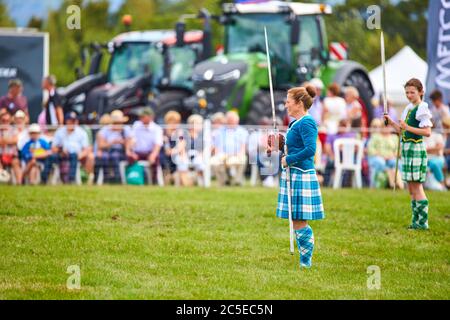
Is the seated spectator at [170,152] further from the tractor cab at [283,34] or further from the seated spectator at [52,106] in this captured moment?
the tractor cab at [283,34]

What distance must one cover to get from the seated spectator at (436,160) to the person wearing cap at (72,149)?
19.7 feet

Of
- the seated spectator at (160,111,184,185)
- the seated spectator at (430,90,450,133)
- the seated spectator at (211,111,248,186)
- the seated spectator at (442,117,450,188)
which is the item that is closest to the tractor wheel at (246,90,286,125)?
the seated spectator at (211,111,248,186)

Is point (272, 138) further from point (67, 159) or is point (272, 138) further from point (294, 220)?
point (67, 159)

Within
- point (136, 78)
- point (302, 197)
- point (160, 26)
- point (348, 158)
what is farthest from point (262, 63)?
point (160, 26)

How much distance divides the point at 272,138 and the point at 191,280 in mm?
1468

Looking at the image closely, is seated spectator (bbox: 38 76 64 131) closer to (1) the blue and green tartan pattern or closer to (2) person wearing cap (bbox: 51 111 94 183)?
(2) person wearing cap (bbox: 51 111 94 183)

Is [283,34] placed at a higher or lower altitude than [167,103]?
higher

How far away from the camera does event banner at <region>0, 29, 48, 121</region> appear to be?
26.4 meters

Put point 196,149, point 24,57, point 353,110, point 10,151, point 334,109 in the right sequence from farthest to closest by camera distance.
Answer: point 24,57
point 353,110
point 334,109
point 196,149
point 10,151

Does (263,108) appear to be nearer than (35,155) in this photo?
No

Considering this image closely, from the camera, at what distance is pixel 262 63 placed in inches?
961

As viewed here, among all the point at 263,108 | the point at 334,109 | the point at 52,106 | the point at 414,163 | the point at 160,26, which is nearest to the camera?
the point at 414,163

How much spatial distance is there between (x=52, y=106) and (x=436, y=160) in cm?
812

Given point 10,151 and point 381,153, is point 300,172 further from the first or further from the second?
point 10,151
